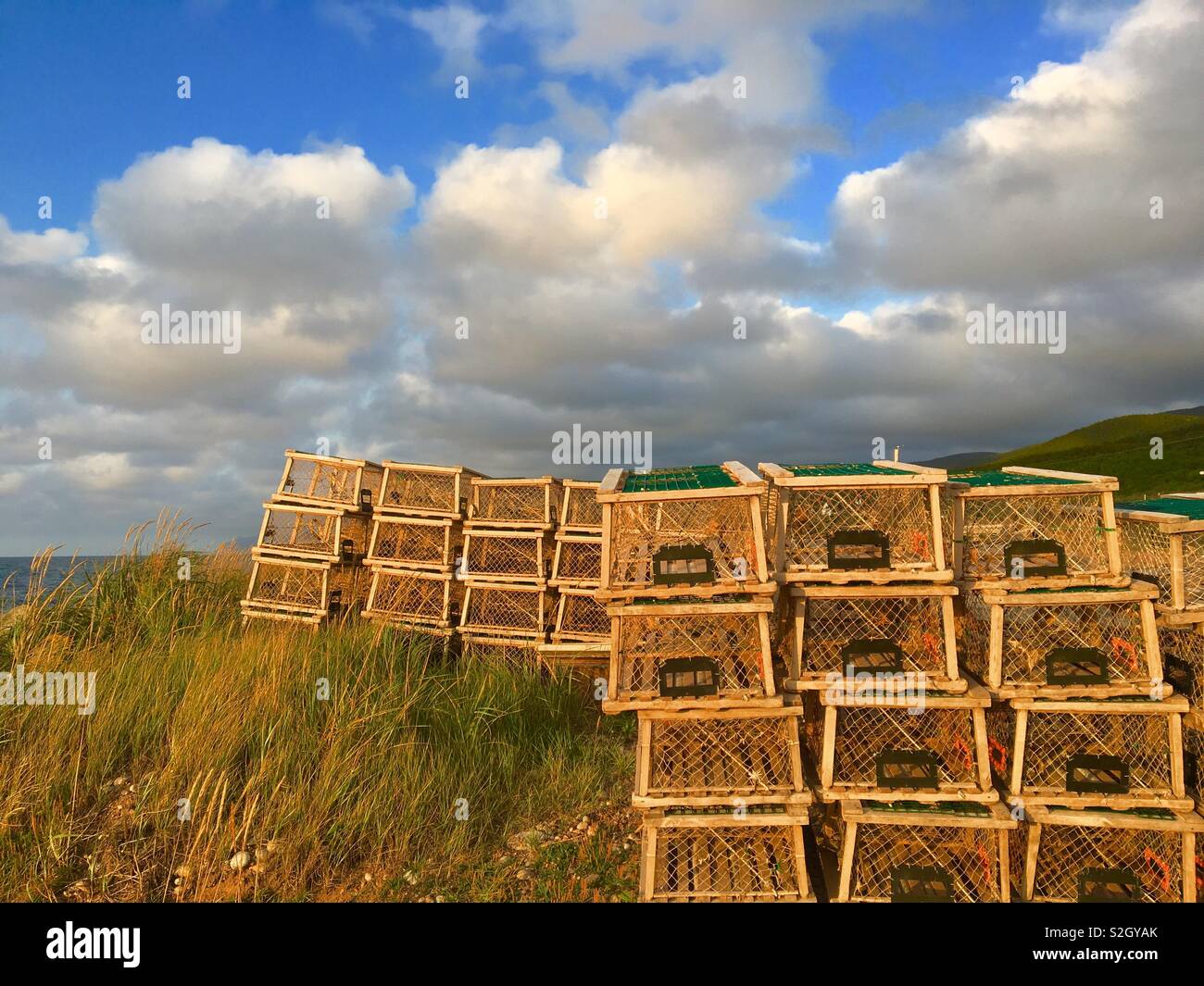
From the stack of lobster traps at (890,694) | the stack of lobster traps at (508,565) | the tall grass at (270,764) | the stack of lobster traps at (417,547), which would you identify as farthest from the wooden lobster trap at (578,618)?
the stack of lobster traps at (890,694)

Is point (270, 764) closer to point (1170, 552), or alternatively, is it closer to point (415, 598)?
point (415, 598)

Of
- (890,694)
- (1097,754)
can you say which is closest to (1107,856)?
(1097,754)

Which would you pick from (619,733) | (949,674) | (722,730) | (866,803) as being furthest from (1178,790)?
(619,733)

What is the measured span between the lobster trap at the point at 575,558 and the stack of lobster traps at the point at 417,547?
1.46m

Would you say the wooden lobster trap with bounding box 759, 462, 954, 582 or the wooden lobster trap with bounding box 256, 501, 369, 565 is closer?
the wooden lobster trap with bounding box 759, 462, 954, 582

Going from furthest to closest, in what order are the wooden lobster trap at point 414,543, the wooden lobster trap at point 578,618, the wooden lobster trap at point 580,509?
the wooden lobster trap at point 414,543
the wooden lobster trap at point 580,509
the wooden lobster trap at point 578,618

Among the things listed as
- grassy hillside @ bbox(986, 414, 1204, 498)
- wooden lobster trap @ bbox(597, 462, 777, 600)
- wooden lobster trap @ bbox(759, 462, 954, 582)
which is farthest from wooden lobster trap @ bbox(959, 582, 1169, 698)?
grassy hillside @ bbox(986, 414, 1204, 498)

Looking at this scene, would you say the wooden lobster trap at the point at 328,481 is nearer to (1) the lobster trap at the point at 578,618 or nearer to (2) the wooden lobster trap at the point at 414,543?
(2) the wooden lobster trap at the point at 414,543

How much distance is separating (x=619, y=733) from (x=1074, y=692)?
4370mm

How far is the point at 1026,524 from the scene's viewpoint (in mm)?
5727

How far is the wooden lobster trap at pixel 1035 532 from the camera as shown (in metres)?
5.21

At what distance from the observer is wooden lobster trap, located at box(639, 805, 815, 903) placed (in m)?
4.77

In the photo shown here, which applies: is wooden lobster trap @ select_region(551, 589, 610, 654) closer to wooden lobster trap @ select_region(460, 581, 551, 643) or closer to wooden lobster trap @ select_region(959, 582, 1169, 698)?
wooden lobster trap @ select_region(460, 581, 551, 643)

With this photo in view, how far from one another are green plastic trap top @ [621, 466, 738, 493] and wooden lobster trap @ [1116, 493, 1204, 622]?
11.2 feet
